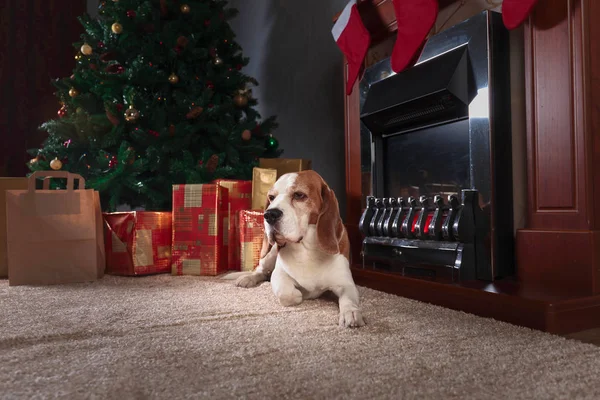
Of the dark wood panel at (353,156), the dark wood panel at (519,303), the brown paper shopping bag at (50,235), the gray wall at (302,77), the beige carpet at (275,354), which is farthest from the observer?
the gray wall at (302,77)

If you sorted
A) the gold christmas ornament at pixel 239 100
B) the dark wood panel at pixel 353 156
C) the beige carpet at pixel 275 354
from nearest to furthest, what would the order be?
the beige carpet at pixel 275 354, the dark wood panel at pixel 353 156, the gold christmas ornament at pixel 239 100

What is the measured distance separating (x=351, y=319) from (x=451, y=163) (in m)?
0.78

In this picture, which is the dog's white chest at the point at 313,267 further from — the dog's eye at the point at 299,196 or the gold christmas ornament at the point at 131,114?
the gold christmas ornament at the point at 131,114

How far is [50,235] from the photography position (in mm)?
1634

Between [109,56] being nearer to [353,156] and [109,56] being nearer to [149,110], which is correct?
[149,110]

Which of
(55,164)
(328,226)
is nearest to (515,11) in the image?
(328,226)

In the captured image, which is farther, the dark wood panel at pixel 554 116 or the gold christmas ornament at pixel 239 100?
the gold christmas ornament at pixel 239 100

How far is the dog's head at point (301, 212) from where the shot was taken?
47.2 inches

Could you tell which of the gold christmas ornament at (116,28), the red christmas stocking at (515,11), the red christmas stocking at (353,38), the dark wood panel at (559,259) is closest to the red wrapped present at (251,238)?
the red christmas stocking at (353,38)

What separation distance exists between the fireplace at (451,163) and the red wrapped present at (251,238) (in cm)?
45

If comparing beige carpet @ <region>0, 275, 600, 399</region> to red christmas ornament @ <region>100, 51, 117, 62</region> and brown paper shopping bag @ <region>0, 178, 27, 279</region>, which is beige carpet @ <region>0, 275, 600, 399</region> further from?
red christmas ornament @ <region>100, 51, 117, 62</region>

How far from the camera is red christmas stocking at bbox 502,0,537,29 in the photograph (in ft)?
3.96

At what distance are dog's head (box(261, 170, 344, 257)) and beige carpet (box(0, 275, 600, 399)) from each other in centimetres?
20

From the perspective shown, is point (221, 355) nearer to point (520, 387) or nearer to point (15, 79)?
point (520, 387)
